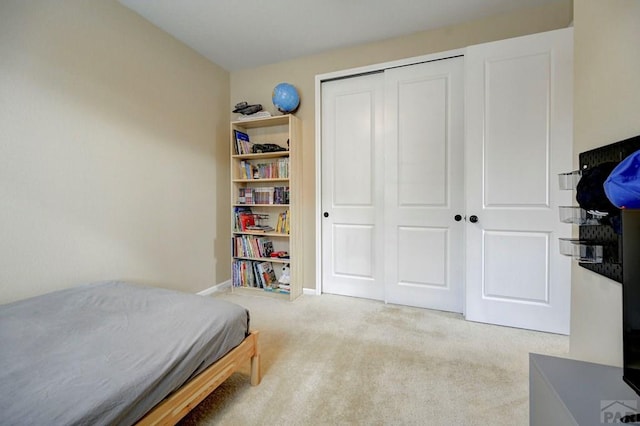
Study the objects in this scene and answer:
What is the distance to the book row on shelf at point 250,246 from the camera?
9.82ft

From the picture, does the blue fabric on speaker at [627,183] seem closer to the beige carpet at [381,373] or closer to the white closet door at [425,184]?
the beige carpet at [381,373]

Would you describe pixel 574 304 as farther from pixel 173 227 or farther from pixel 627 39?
pixel 173 227

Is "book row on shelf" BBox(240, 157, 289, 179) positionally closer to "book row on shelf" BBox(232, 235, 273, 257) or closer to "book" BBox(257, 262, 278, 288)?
"book row on shelf" BBox(232, 235, 273, 257)

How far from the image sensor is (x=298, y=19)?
2324 millimetres

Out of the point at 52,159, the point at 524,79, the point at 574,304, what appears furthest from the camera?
the point at 524,79

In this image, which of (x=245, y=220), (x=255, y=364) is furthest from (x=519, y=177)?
(x=245, y=220)

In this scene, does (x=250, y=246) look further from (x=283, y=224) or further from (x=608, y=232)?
(x=608, y=232)

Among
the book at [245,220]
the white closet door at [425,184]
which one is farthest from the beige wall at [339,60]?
the book at [245,220]

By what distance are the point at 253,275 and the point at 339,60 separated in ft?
8.35

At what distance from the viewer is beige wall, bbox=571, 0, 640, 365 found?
833 millimetres

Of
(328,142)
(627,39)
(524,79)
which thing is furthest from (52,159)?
(524,79)

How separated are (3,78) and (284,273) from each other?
8.14 feet

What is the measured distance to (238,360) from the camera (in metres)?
1.37

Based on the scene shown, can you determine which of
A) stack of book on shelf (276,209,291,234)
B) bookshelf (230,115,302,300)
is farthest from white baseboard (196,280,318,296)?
stack of book on shelf (276,209,291,234)
